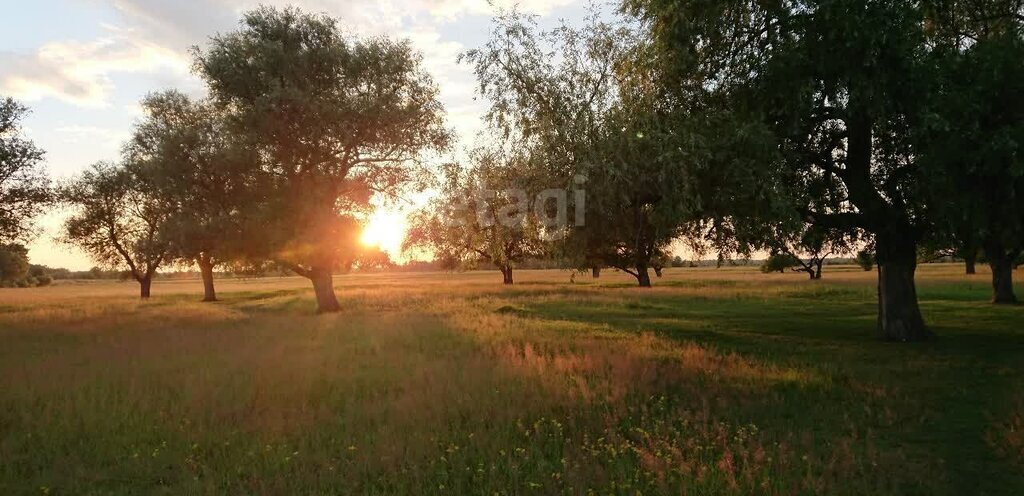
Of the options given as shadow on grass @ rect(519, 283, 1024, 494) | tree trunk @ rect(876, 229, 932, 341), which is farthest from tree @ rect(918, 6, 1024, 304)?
tree trunk @ rect(876, 229, 932, 341)

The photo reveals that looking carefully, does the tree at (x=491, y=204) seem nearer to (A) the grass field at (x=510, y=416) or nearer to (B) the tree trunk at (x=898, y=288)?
(A) the grass field at (x=510, y=416)

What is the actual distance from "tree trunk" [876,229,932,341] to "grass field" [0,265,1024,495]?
4.47 ft

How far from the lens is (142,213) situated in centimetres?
5416

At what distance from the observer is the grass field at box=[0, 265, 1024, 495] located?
6969 mm

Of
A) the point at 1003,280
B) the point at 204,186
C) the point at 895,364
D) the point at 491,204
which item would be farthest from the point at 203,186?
the point at 1003,280

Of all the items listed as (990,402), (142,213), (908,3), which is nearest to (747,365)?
(990,402)

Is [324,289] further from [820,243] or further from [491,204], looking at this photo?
[820,243]

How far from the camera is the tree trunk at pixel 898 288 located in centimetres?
1889

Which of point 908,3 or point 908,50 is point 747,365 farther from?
point 908,3

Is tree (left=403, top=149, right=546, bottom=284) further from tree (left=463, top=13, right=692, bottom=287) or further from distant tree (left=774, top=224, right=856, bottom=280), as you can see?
distant tree (left=774, top=224, right=856, bottom=280)

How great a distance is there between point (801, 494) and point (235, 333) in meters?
20.3

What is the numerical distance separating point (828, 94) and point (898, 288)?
7.94 m

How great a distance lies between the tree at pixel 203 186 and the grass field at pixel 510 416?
8.31m

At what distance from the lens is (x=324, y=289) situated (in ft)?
111
